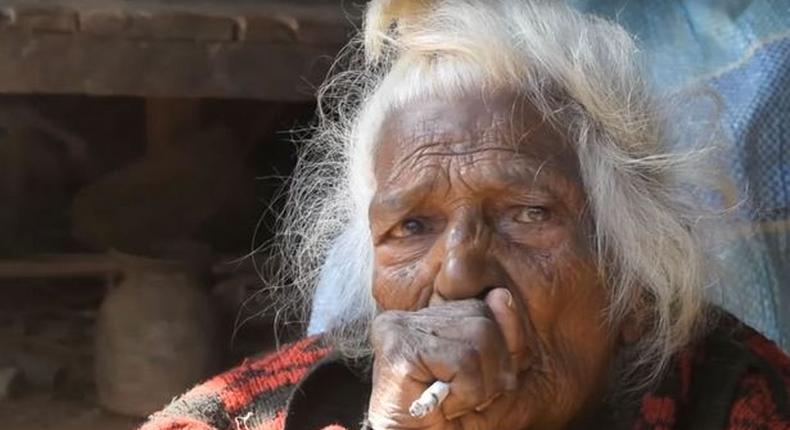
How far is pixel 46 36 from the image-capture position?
375cm

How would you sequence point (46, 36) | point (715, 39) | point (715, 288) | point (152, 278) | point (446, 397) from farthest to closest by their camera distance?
point (152, 278) → point (46, 36) → point (715, 39) → point (715, 288) → point (446, 397)

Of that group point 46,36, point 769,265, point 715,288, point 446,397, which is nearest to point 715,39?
point 769,265

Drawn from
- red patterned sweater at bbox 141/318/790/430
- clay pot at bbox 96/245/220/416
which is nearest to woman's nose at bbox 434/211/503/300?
red patterned sweater at bbox 141/318/790/430

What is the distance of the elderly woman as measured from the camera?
6.90ft

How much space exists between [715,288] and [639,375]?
279mm

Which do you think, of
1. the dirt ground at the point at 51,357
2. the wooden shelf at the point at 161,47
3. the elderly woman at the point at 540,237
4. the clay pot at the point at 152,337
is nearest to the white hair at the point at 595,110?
the elderly woman at the point at 540,237

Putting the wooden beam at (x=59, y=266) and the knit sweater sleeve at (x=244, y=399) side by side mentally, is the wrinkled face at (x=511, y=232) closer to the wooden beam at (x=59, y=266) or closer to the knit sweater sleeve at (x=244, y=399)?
the knit sweater sleeve at (x=244, y=399)

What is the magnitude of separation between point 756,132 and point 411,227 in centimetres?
86

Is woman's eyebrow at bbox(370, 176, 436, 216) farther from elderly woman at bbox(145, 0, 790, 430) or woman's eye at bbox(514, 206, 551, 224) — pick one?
woman's eye at bbox(514, 206, 551, 224)

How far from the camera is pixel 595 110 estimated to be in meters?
2.23

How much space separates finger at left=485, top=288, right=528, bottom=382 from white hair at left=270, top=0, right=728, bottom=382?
0.19 metres

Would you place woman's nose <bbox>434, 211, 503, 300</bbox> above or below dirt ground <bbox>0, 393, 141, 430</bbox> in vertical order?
above

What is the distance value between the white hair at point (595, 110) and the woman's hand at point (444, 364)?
0.87ft

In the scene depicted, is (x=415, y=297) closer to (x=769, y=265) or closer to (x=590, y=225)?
(x=590, y=225)
